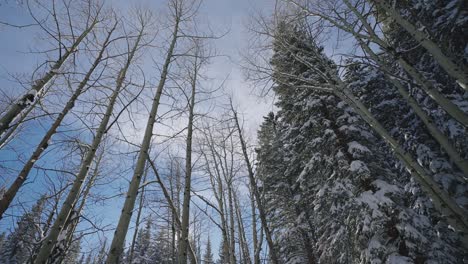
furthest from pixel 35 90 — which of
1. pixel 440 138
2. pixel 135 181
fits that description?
pixel 440 138

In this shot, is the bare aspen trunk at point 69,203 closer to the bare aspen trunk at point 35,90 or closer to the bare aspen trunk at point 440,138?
the bare aspen trunk at point 35,90

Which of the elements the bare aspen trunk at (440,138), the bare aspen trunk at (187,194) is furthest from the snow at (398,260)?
the bare aspen trunk at (187,194)

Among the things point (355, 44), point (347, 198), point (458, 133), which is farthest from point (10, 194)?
point (458, 133)

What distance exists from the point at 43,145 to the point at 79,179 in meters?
1.37

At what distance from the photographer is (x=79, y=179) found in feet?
15.0

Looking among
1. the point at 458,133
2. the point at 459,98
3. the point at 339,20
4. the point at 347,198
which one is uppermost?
the point at 339,20

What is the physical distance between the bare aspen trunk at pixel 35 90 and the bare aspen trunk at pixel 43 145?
0.54 meters

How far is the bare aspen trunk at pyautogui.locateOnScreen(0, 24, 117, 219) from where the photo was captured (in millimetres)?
4086

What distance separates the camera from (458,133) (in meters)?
6.75

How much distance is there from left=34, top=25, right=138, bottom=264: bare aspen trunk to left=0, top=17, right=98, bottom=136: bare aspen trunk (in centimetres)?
123

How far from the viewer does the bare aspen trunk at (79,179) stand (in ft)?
12.3

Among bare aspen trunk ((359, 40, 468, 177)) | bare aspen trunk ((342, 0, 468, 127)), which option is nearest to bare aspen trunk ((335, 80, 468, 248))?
bare aspen trunk ((359, 40, 468, 177))

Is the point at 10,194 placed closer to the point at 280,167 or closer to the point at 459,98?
the point at 459,98

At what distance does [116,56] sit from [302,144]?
8.45m
